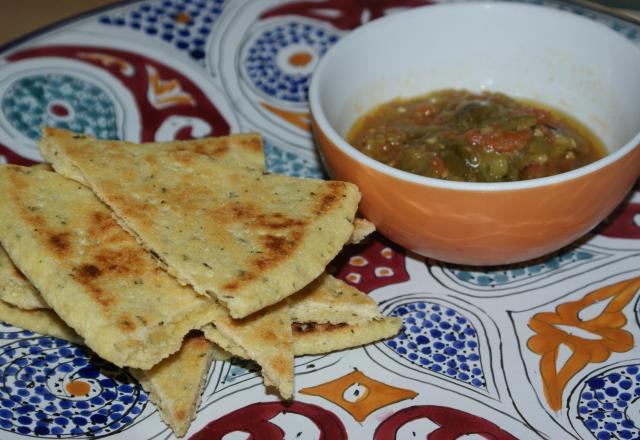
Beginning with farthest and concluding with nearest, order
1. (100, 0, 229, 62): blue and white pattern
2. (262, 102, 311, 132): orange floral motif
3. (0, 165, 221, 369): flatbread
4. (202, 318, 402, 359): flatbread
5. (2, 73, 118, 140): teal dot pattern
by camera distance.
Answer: (100, 0, 229, 62): blue and white pattern < (262, 102, 311, 132): orange floral motif < (2, 73, 118, 140): teal dot pattern < (202, 318, 402, 359): flatbread < (0, 165, 221, 369): flatbread

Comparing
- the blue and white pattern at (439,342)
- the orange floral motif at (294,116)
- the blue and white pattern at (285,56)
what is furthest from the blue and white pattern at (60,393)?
the blue and white pattern at (285,56)

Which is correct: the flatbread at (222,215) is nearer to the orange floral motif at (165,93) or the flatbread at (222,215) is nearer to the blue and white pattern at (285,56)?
the orange floral motif at (165,93)

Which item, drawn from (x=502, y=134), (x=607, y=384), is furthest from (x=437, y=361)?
(x=502, y=134)

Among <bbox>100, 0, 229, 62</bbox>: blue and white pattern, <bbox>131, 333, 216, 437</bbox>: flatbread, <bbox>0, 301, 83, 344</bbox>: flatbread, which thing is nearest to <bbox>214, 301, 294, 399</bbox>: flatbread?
<bbox>131, 333, 216, 437</bbox>: flatbread

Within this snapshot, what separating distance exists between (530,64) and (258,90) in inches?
56.1

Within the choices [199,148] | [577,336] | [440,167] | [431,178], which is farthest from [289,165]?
[577,336]

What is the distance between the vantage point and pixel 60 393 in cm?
305

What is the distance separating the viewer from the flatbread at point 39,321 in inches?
125

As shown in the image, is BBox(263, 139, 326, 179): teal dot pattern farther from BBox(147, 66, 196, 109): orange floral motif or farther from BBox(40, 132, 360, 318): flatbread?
BBox(40, 132, 360, 318): flatbread

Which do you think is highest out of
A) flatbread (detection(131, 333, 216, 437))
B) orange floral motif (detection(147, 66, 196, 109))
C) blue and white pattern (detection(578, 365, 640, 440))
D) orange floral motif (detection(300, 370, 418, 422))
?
orange floral motif (detection(147, 66, 196, 109))

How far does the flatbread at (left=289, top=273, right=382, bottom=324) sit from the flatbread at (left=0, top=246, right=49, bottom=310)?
3.04 feet

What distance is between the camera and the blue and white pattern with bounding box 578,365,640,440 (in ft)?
9.52

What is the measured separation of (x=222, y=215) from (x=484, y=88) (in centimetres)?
178

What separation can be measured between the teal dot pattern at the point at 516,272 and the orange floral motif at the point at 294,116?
1259mm
